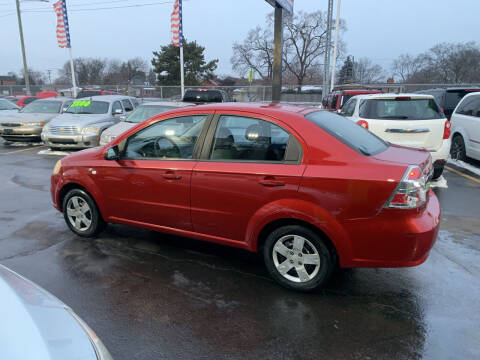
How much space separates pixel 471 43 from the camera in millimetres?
61656

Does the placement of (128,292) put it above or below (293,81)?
below

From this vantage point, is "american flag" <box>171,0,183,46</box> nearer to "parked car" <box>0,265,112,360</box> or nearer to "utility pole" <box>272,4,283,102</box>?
"utility pole" <box>272,4,283,102</box>

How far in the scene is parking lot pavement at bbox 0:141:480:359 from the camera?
2.72 metres

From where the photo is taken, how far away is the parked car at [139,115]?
9.48 meters

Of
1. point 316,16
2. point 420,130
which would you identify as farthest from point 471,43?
point 420,130

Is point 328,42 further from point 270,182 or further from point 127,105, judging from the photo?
point 270,182

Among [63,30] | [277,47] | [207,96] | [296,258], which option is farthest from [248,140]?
[63,30]

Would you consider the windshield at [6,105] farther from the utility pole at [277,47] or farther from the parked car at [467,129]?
the parked car at [467,129]

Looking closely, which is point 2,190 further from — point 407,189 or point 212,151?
point 407,189

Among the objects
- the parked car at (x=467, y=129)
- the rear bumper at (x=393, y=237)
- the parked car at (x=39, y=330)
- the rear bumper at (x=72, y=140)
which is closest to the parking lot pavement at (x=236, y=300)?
the rear bumper at (x=393, y=237)

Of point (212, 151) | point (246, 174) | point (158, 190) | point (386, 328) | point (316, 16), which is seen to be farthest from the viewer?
point (316, 16)

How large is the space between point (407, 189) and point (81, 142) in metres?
9.70

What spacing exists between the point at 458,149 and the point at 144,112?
326 inches

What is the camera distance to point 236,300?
3.31m
